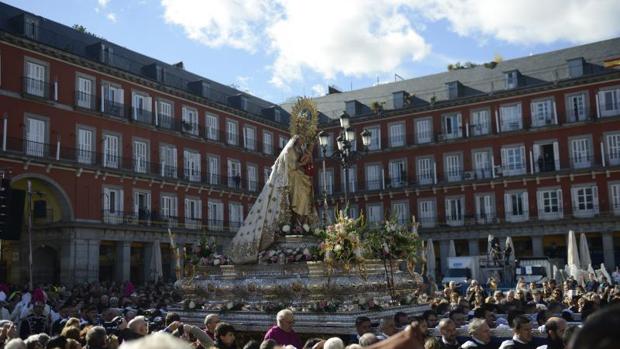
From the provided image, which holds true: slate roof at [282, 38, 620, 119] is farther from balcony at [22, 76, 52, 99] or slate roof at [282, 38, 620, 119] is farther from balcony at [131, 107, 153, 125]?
balcony at [22, 76, 52, 99]

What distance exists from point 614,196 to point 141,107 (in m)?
32.3

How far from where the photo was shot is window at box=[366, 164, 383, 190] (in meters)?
52.5

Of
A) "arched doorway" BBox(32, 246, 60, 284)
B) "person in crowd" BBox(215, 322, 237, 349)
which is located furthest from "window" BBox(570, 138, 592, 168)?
"person in crowd" BBox(215, 322, 237, 349)

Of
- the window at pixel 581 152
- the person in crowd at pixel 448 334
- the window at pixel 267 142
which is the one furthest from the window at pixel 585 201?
the person in crowd at pixel 448 334

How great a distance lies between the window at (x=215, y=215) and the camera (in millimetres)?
45594

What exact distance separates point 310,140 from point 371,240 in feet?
11.6

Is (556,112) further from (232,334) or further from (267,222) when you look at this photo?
(232,334)

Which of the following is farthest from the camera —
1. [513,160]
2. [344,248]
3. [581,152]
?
[513,160]

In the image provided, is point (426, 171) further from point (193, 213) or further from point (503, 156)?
point (193, 213)

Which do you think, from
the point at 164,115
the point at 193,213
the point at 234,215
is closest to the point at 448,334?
the point at 164,115

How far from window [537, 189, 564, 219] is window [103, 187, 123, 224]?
2905 centimetres

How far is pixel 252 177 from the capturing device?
5038cm

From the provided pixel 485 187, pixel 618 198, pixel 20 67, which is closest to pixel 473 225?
pixel 485 187

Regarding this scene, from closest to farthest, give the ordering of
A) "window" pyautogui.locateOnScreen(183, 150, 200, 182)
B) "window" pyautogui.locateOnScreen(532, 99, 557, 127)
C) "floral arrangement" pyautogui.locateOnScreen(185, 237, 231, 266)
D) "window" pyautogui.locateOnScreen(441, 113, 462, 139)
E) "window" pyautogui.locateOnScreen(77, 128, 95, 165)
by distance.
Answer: "floral arrangement" pyautogui.locateOnScreen(185, 237, 231, 266) → "window" pyautogui.locateOnScreen(77, 128, 95, 165) → "window" pyautogui.locateOnScreen(183, 150, 200, 182) → "window" pyautogui.locateOnScreen(532, 99, 557, 127) → "window" pyautogui.locateOnScreen(441, 113, 462, 139)
